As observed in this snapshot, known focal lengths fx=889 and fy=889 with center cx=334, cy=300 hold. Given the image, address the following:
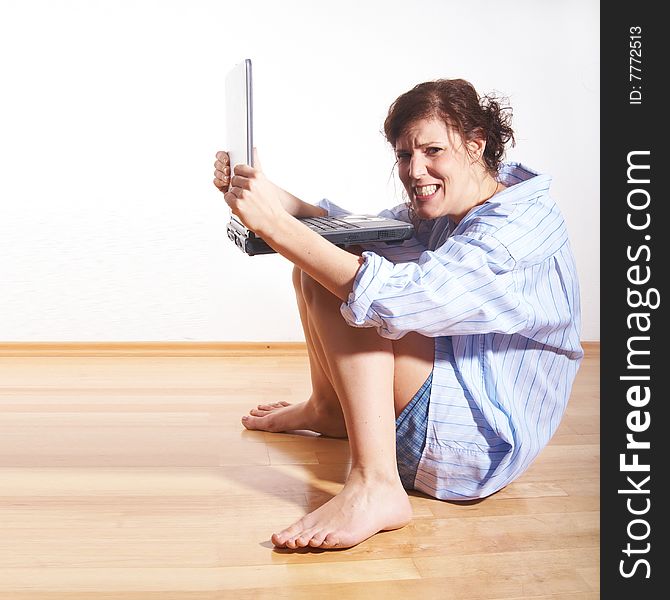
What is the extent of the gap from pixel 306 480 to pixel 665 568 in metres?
0.66

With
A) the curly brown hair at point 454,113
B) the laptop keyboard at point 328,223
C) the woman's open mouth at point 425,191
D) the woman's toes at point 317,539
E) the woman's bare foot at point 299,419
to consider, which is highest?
the curly brown hair at point 454,113

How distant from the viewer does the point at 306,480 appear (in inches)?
59.4

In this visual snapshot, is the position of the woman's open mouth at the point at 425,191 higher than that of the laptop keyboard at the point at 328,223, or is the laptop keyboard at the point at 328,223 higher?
the woman's open mouth at the point at 425,191

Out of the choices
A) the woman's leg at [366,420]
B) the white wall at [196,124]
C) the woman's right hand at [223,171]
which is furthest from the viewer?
the white wall at [196,124]

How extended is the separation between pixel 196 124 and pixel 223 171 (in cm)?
90

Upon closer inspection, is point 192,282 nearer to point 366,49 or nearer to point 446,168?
point 366,49

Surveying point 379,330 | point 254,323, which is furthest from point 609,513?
point 254,323

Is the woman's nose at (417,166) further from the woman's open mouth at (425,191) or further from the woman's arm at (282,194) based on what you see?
the woman's arm at (282,194)

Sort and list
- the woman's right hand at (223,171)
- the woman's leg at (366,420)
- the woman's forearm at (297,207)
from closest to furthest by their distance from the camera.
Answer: the woman's leg at (366,420), the woman's right hand at (223,171), the woman's forearm at (297,207)

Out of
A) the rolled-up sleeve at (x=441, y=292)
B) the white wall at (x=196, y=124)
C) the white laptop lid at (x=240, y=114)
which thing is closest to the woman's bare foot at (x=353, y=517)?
the rolled-up sleeve at (x=441, y=292)

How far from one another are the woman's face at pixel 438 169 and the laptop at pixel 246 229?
0.07 metres

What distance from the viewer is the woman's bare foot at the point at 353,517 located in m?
1.24

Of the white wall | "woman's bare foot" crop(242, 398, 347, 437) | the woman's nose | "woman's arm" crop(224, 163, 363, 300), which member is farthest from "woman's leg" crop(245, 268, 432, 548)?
the white wall

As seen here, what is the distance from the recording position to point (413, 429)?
1336 mm
